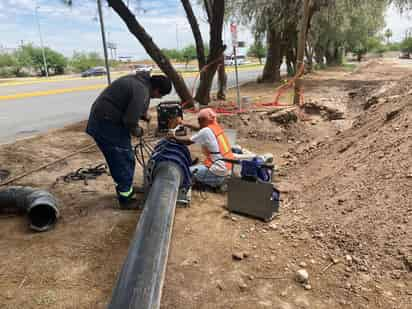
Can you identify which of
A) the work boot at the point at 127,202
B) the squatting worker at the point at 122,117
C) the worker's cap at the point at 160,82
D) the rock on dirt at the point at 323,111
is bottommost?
the work boot at the point at 127,202

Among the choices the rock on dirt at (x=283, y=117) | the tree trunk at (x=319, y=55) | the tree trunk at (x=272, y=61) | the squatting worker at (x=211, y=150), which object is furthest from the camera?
the tree trunk at (x=319, y=55)

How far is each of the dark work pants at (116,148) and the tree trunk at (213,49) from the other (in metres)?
6.01

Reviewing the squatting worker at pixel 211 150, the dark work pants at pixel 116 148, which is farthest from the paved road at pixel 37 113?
the squatting worker at pixel 211 150

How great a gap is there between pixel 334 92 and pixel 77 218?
1212 centimetres

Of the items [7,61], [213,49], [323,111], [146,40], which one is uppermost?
[7,61]

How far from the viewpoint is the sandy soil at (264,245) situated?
2.33m

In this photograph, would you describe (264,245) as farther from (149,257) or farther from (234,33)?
(234,33)

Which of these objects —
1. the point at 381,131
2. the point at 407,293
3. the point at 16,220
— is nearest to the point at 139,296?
the point at 407,293

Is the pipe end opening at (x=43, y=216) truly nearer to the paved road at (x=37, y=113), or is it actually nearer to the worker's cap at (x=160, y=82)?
the worker's cap at (x=160, y=82)

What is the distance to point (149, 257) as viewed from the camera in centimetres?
193

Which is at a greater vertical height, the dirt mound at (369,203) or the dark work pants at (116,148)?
the dark work pants at (116,148)

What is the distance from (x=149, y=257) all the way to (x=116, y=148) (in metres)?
1.91

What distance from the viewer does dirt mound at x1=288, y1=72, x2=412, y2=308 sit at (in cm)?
244

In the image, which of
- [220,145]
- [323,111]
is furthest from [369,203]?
[323,111]
